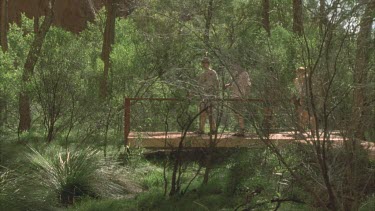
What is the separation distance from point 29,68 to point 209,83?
8.66 m

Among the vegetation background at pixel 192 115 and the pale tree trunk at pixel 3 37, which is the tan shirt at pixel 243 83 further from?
the pale tree trunk at pixel 3 37

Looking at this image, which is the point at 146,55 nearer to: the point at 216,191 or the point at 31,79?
the point at 31,79

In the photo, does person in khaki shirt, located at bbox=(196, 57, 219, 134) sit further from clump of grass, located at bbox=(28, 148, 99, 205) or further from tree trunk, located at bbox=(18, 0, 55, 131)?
tree trunk, located at bbox=(18, 0, 55, 131)

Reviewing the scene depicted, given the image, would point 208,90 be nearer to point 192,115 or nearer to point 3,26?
point 192,115

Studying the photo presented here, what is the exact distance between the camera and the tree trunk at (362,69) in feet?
20.7

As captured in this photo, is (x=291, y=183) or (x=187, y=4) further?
(x=187, y=4)

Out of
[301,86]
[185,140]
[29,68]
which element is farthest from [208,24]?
[29,68]

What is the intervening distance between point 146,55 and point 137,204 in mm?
8900

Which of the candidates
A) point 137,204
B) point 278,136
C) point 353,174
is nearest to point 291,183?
point 278,136

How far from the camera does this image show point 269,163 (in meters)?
11.2

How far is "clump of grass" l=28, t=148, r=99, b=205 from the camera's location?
37.8 ft

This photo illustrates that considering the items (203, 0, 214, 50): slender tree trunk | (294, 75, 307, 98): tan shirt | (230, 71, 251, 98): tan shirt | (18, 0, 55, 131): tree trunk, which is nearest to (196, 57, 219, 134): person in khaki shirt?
(230, 71, 251, 98): tan shirt

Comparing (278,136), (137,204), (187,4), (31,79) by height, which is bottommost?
(137,204)

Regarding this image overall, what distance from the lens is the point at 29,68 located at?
17.2m
